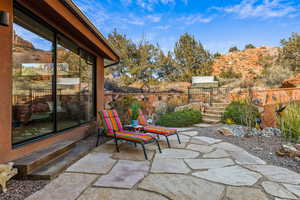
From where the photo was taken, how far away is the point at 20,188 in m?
2.19

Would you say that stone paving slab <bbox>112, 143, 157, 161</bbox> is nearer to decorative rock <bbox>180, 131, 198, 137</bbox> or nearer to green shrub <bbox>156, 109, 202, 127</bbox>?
decorative rock <bbox>180, 131, 198, 137</bbox>

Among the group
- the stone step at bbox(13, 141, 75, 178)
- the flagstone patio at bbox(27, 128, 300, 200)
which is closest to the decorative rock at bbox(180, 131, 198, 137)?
the flagstone patio at bbox(27, 128, 300, 200)

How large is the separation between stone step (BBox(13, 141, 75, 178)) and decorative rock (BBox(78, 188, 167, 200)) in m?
0.95

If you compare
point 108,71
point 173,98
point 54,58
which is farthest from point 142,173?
point 108,71

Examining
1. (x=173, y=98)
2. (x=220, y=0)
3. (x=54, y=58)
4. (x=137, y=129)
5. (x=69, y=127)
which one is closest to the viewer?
(x=54, y=58)

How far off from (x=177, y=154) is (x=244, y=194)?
5.14 ft

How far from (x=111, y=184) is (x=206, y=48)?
17.1 m

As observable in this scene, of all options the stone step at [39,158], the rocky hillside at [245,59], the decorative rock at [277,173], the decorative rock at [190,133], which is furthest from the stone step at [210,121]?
the rocky hillside at [245,59]

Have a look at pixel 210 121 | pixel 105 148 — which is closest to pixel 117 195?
pixel 105 148

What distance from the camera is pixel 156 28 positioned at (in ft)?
55.5

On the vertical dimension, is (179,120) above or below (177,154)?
above

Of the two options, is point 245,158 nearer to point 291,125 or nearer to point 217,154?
point 217,154

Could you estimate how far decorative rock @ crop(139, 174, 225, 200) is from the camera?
6.69 feet

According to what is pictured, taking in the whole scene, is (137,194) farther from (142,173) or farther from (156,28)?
(156,28)
